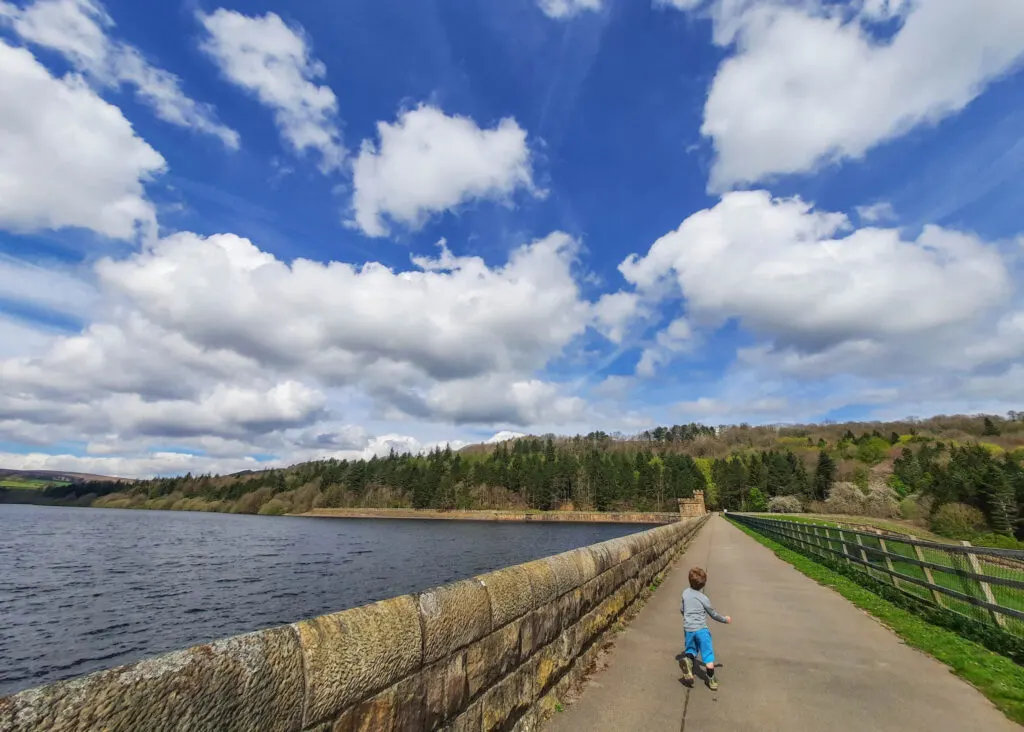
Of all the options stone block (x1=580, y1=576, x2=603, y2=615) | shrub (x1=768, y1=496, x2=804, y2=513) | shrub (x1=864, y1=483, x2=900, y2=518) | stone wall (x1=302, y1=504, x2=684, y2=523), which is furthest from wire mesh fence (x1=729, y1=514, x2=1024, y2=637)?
stone wall (x1=302, y1=504, x2=684, y2=523)

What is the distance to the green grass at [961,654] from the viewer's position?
5074 millimetres

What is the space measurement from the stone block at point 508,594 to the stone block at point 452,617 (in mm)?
107

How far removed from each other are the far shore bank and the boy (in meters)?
102

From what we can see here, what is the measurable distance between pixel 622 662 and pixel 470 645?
11.2ft

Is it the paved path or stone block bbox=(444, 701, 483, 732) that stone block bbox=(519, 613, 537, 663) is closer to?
the paved path

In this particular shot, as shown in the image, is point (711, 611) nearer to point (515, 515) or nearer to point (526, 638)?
point (526, 638)

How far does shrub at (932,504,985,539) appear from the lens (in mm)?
48938

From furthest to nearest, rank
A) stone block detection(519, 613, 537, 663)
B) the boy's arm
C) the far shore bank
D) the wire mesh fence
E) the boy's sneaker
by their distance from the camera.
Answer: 1. the far shore bank
2. the wire mesh fence
3. the boy's arm
4. the boy's sneaker
5. stone block detection(519, 613, 537, 663)

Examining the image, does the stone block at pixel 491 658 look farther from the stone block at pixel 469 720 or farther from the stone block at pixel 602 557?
the stone block at pixel 602 557

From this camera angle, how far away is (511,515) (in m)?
113

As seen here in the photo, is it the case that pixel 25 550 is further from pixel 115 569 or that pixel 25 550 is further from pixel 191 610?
pixel 191 610

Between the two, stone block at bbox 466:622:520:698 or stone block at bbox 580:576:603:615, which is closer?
stone block at bbox 466:622:520:698

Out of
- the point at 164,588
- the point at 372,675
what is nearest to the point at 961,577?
the point at 372,675

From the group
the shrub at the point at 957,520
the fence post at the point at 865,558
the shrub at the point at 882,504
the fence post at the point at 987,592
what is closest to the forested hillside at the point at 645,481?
the shrub at the point at 882,504
